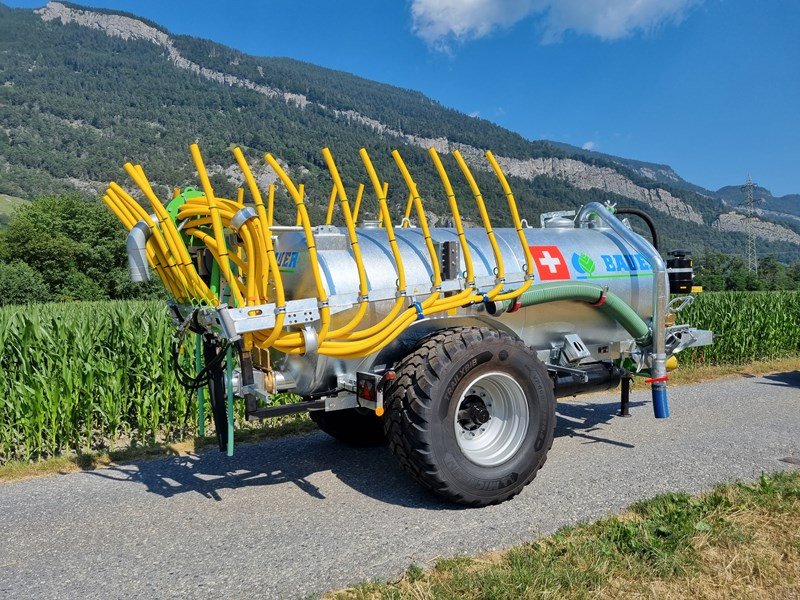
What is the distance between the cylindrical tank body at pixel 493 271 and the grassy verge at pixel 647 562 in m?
1.66

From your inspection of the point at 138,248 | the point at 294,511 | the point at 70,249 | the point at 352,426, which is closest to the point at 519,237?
the point at 352,426

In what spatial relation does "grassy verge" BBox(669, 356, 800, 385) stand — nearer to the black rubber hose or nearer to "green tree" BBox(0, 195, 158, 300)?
the black rubber hose

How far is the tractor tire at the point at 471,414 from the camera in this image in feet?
13.4

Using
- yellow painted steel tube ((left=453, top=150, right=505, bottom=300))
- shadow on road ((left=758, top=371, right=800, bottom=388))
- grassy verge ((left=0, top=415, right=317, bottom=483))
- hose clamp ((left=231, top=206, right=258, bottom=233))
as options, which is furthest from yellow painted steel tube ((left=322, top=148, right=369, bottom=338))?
shadow on road ((left=758, top=371, right=800, bottom=388))

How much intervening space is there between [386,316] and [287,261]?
822mm

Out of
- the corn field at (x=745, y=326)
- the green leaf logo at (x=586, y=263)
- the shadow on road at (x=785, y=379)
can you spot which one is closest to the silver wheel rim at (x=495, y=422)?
the green leaf logo at (x=586, y=263)

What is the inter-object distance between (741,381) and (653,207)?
554 feet

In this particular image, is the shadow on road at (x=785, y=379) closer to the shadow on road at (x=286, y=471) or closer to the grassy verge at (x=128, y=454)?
the shadow on road at (x=286, y=471)

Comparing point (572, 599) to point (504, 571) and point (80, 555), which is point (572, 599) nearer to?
point (504, 571)

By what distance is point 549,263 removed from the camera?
16.8 ft

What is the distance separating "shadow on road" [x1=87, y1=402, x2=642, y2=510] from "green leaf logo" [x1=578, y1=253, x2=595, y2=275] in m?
1.81

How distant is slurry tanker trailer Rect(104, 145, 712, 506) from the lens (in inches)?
160

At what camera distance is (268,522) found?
413cm

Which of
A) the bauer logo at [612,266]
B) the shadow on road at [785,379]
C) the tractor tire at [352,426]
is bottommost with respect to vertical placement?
the shadow on road at [785,379]
